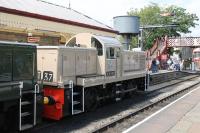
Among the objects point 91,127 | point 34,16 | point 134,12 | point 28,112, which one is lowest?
point 91,127

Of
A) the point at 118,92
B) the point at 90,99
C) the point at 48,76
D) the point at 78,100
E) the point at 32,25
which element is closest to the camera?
the point at 48,76

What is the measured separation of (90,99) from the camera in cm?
1426

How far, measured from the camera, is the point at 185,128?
1204cm

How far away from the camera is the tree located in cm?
7006

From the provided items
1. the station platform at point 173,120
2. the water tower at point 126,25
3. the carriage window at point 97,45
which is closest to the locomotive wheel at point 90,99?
the carriage window at point 97,45

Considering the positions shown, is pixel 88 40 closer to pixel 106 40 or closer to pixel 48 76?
pixel 106 40

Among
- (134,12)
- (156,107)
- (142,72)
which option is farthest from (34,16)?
(134,12)

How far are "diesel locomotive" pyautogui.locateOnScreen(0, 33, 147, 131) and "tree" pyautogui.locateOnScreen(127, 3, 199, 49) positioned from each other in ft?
169

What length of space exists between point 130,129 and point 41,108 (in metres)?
2.91

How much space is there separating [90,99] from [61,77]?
2.07m

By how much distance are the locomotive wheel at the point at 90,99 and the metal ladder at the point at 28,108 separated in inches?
137

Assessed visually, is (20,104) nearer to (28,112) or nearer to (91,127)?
(28,112)

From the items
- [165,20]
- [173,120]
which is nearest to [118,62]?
[173,120]

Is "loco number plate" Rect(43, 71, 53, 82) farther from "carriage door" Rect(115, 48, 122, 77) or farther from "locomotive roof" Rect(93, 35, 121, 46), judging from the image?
"carriage door" Rect(115, 48, 122, 77)
